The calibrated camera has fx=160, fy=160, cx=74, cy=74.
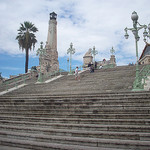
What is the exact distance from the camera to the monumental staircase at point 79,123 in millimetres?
4934

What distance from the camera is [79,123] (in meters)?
6.45

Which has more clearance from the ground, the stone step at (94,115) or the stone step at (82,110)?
the stone step at (82,110)

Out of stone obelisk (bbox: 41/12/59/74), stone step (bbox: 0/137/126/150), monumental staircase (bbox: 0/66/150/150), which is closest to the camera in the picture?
stone step (bbox: 0/137/126/150)

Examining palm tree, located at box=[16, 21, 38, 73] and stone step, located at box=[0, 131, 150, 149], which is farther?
palm tree, located at box=[16, 21, 38, 73]

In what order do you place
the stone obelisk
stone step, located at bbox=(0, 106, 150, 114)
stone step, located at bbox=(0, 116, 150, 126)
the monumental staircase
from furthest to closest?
the stone obelisk, stone step, located at bbox=(0, 106, 150, 114), stone step, located at bbox=(0, 116, 150, 126), the monumental staircase

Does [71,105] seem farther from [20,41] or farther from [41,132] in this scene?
[20,41]

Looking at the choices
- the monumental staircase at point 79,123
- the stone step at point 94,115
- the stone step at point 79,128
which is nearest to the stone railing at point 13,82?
the monumental staircase at point 79,123

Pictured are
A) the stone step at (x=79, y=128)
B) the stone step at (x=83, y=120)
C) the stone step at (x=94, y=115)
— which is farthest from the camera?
the stone step at (x=94, y=115)

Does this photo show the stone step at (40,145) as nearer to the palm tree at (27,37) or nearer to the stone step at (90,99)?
the stone step at (90,99)

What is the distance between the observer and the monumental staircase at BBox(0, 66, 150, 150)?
493cm

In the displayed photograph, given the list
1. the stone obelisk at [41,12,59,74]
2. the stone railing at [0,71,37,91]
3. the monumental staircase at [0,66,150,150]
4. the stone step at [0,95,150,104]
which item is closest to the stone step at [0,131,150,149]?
the monumental staircase at [0,66,150,150]

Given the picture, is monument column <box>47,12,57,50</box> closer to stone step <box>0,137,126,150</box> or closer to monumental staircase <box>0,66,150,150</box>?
monumental staircase <box>0,66,150,150</box>

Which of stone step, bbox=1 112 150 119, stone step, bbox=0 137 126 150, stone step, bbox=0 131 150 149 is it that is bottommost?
stone step, bbox=0 137 126 150

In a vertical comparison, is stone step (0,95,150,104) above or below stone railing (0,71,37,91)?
below
